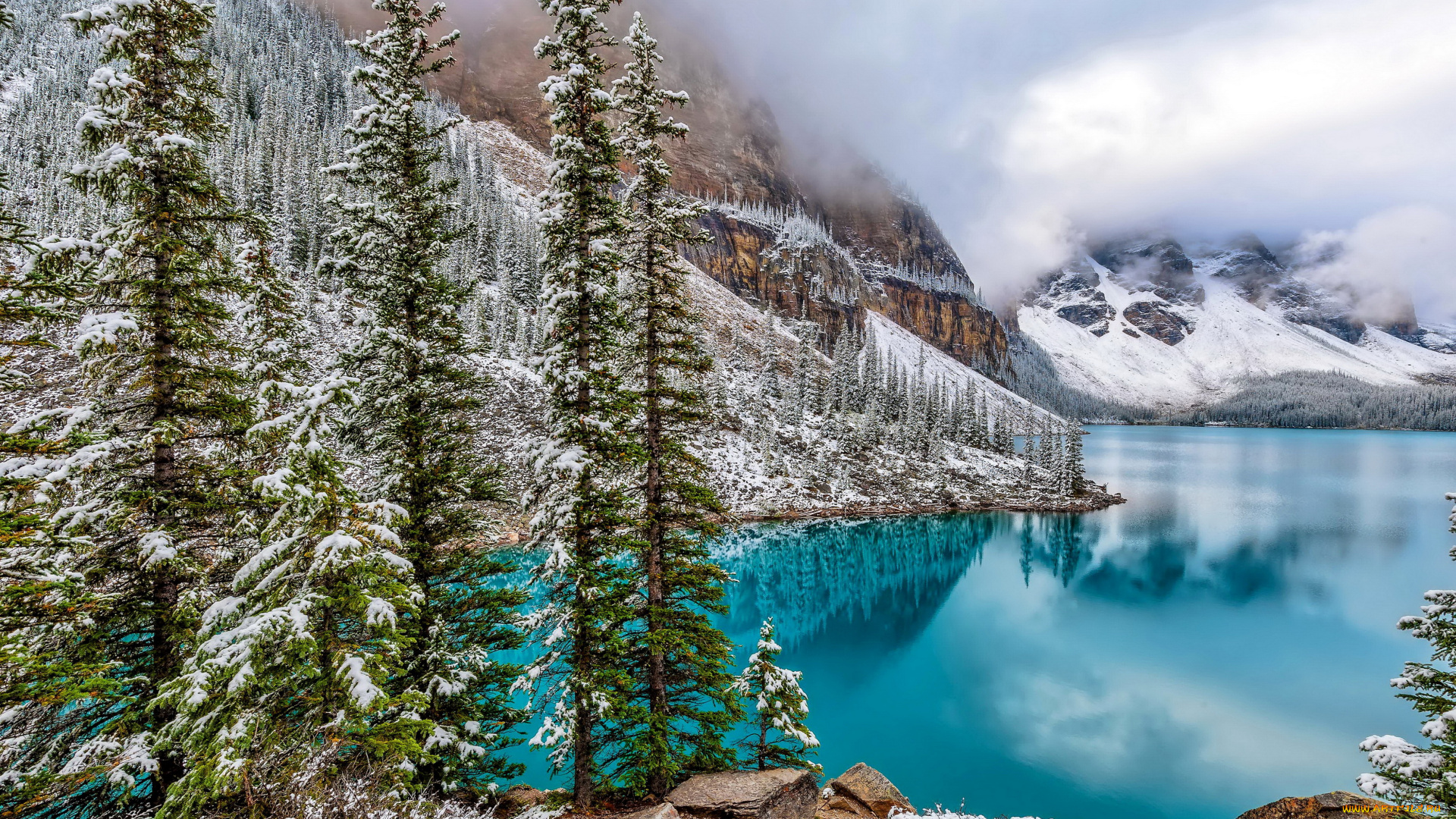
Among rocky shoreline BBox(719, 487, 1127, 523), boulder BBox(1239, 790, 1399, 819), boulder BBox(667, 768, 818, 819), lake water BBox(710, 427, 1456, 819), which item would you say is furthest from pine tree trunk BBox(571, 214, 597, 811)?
rocky shoreline BBox(719, 487, 1127, 523)

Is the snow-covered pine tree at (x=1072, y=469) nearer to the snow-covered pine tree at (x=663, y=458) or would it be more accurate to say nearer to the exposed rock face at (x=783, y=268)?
the snow-covered pine tree at (x=663, y=458)

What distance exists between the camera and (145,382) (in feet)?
28.6

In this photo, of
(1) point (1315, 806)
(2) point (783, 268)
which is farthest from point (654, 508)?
(2) point (783, 268)

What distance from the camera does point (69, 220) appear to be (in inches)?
2547

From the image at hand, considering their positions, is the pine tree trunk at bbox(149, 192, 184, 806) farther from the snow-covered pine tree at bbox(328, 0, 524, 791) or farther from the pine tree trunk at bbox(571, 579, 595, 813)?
the pine tree trunk at bbox(571, 579, 595, 813)

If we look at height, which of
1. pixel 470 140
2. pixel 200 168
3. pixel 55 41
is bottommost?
pixel 200 168

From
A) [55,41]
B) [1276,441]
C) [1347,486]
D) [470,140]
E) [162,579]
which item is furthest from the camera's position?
[1276,441]

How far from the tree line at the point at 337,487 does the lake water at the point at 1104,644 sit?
14696mm

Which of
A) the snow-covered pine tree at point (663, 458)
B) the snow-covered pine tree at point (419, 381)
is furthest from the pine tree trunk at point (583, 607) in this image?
the snow-covered pine tree at point (419, 381)

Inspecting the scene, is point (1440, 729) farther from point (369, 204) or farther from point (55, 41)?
point (55, 41)

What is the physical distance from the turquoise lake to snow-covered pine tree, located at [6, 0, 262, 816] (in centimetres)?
2086

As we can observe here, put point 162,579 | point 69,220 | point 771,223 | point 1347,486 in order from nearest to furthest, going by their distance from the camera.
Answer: point 162,579 → point 69,220 → point 1347,486 → point 771,223

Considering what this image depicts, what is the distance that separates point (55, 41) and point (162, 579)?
198 meters

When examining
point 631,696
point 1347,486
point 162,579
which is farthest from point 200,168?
point 1347,486
